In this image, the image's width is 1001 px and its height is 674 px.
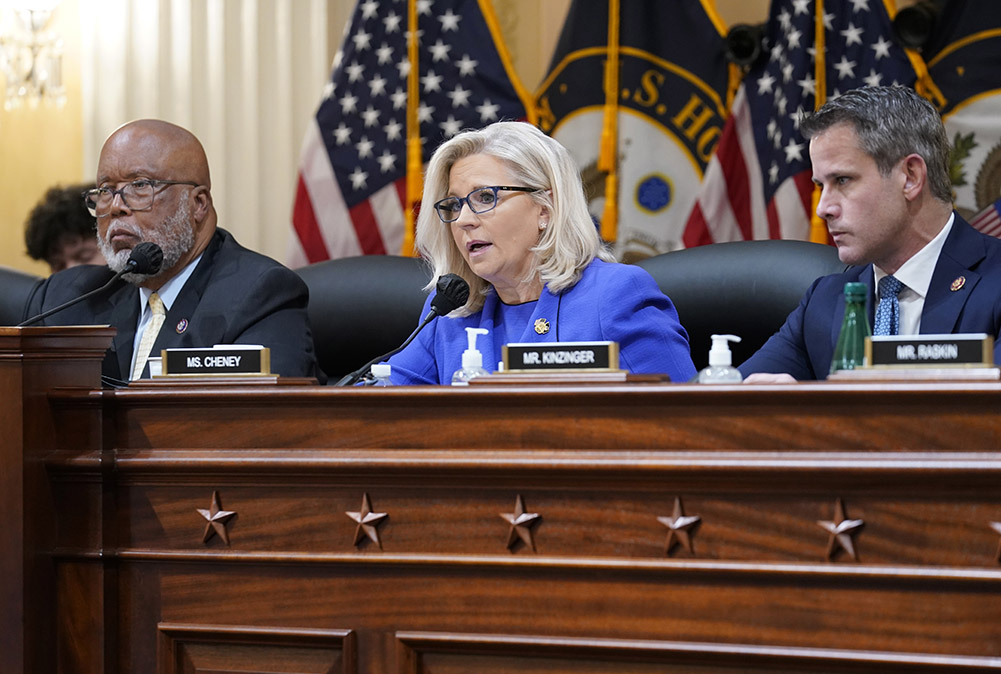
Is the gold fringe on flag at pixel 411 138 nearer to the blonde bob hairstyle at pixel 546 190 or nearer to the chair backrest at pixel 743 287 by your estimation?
the chair backrest at pixel 743 287

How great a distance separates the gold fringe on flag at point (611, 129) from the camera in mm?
4125

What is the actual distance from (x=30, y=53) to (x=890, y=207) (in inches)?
144

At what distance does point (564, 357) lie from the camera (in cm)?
161

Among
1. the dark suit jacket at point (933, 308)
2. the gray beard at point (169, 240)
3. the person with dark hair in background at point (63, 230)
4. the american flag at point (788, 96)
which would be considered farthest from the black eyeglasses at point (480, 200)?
the person with dark hair in background at point (63, 230)

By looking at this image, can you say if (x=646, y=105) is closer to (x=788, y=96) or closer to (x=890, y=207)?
(x=788, y=96)

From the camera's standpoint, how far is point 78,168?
5.02m

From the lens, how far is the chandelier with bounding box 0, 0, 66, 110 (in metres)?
4.75

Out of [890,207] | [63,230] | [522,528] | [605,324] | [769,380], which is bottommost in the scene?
[522,528]

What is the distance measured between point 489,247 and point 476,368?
0.71 metres

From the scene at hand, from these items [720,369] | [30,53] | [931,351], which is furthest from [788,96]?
[30,53]

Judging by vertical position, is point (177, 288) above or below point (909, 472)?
above

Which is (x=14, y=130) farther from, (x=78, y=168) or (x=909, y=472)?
(x=909, y=472)

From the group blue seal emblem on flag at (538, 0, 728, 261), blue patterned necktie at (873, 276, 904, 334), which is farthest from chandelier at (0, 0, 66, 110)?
blue patterned necktie at (873, 276, 904, 334)

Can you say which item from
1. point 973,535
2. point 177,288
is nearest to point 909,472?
point 973,535
